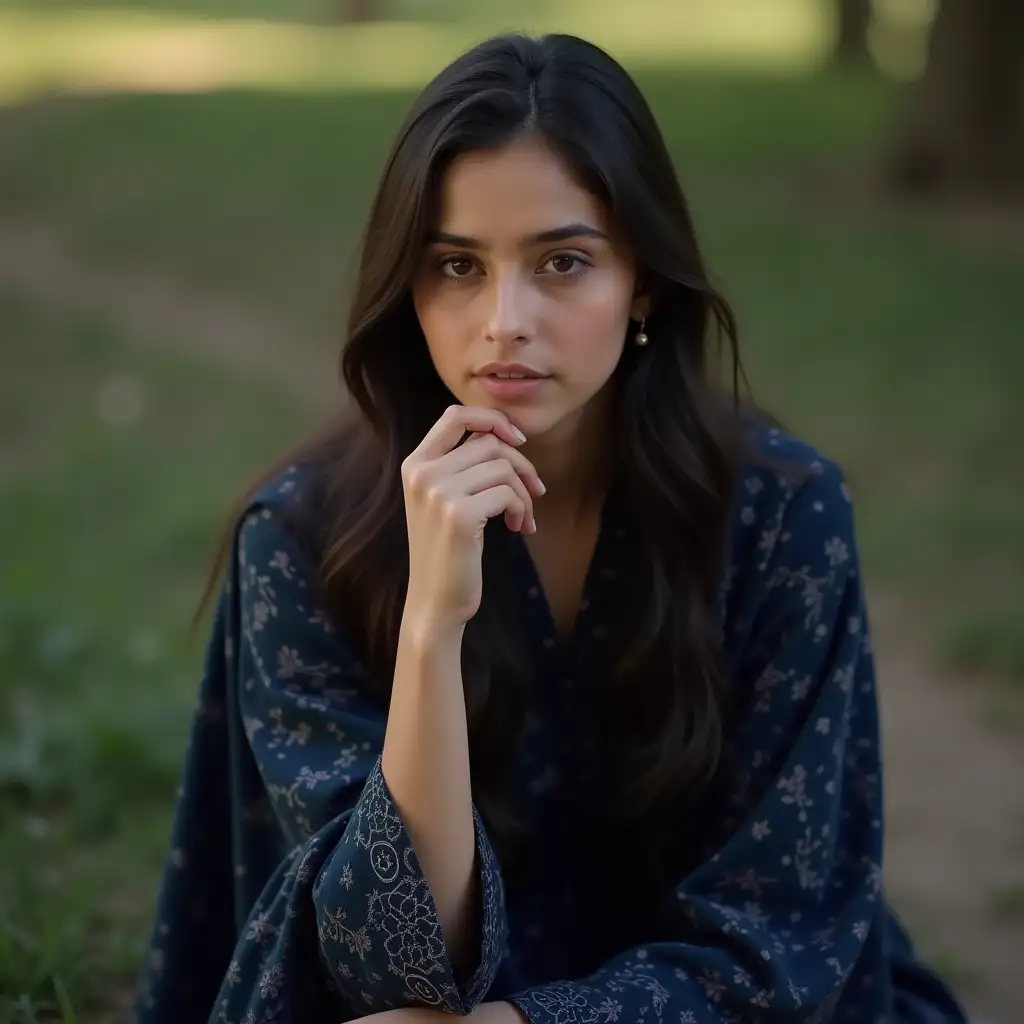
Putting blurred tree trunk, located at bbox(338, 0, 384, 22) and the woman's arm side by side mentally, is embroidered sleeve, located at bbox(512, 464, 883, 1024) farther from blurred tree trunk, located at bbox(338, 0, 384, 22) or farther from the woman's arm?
blurred tree trunk, located at bbox(338, 0, 384, 22)

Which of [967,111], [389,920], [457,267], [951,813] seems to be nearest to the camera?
[389,920]

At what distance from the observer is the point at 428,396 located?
239 cm

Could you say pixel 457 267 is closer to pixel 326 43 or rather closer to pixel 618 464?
pixel 618 464

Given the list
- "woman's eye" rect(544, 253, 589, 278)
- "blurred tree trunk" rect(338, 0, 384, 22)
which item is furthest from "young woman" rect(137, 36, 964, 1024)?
"blurred tree trunk" rect(338, 0, 384, 22)

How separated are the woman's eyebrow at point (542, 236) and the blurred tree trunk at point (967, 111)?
7752 millimetres

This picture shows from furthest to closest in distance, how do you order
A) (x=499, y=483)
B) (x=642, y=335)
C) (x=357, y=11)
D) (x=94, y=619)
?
(x=357, y=11), (x=94, y=619), (x=642, y=335), (x=499, y=483)

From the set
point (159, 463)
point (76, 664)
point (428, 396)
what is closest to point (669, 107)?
point (159, 463)

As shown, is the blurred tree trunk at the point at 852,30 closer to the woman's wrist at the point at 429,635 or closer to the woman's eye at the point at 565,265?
the woman's eye at the point at 565,265

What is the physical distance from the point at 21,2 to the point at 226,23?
237 cm

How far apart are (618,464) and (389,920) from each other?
2.61ft

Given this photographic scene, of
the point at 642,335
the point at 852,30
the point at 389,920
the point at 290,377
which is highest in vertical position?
the point at 852,30

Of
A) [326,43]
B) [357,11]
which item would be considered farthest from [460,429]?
[357,11]

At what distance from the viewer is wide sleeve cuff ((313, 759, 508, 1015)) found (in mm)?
1919

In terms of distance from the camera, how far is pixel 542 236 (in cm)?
209
